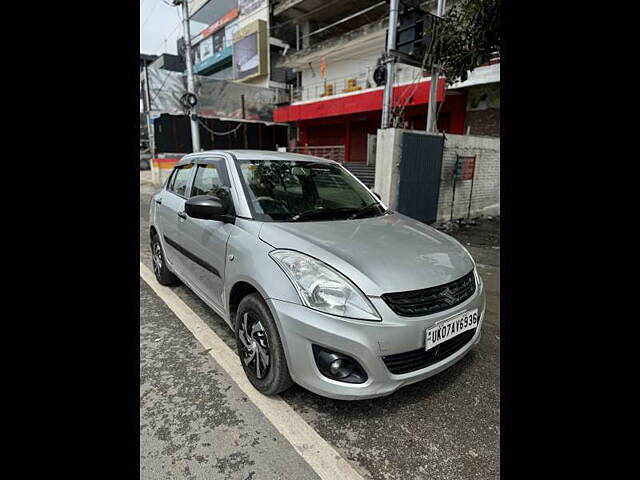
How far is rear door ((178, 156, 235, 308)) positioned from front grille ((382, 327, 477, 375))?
4.36ft

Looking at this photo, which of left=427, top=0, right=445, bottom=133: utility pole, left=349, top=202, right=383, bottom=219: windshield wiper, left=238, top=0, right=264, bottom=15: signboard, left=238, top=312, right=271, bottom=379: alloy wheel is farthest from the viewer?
left=238, top=0, right=264, bottom=15: signboard

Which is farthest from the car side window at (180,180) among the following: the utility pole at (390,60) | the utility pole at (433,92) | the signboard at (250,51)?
the signboard at (250,51)

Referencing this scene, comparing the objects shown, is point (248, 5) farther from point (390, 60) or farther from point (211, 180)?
point (211, 180)

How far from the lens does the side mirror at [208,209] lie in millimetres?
2443

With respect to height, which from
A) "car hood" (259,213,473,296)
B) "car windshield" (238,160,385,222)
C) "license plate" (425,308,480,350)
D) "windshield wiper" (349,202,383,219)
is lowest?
"license plate" (425,308,480,350)

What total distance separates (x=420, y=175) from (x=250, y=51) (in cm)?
2487

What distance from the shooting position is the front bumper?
1.83 metres

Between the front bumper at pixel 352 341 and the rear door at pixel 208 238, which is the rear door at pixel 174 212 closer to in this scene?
the rear door at pixel 208 238

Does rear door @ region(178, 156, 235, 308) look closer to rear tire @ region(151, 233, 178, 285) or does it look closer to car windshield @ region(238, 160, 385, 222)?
car windshield @ region(238, 160, 385, 222)

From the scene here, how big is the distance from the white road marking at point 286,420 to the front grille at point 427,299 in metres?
0.81

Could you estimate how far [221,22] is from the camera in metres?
30.5

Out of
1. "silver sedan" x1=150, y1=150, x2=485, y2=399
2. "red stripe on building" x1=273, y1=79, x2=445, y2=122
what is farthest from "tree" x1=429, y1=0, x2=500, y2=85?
"red stripe on building" x1=273, y1=79, x2=445, y2=122

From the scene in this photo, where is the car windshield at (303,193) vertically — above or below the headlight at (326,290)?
above
